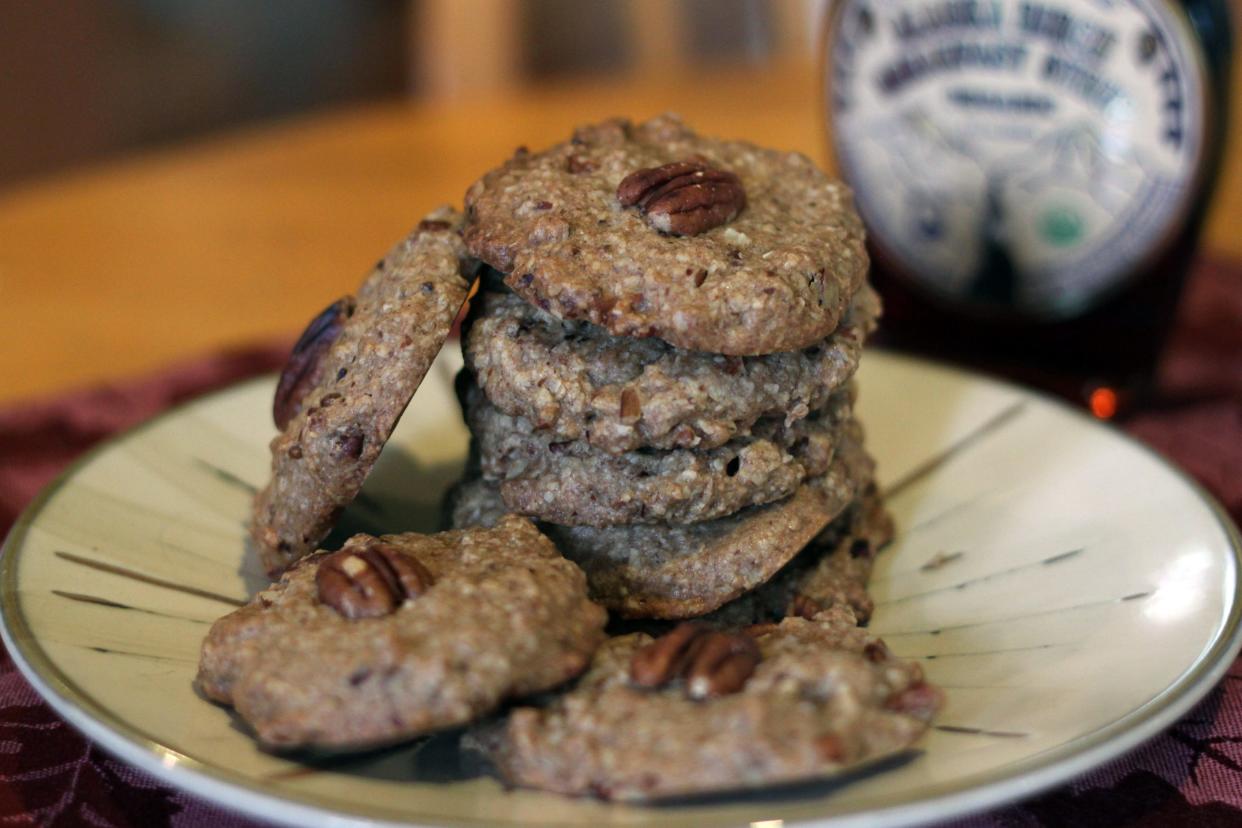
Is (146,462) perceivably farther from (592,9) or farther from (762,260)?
(592,9)

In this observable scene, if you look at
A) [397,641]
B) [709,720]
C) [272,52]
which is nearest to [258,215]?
[397,641]

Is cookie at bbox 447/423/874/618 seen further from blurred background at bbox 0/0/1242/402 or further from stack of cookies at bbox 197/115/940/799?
blurred background at bbox 0/0/1242/402

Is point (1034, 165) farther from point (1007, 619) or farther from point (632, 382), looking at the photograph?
point (632, 382)

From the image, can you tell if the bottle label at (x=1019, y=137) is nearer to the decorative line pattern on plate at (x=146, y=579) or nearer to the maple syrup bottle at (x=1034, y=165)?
the maple syrup bottle at (x=1034, y=165)

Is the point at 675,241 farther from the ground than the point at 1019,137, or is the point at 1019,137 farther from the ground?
the point at 675,241

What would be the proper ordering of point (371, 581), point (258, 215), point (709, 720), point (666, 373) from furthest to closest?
point (258, 215) < point (666, 373) < point (371, 581) < point (709, 720)

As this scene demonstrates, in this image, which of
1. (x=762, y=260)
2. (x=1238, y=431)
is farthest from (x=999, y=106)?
(x=762, y=260)
